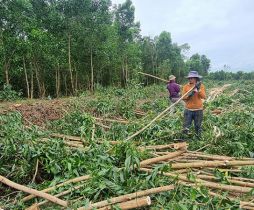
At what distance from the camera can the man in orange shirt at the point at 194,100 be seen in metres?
7.49

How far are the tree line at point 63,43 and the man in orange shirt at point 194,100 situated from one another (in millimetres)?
6846

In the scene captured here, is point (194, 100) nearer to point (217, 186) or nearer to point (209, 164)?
point (209, 164)

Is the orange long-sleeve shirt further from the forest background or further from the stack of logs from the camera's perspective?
the forest background

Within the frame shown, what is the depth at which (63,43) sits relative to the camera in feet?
66.9

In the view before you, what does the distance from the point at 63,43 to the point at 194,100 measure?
14.1 m

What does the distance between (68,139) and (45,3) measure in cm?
1474

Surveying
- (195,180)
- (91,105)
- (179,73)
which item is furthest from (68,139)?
(179,73)

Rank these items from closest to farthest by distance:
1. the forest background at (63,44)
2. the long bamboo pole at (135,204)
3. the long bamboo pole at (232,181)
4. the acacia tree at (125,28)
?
1. the long bamboo pole at (135,204)
2. the long bamboo pole at (232,181)
3. the forest background at (63,44)
4. the acacia tree at (125,28)

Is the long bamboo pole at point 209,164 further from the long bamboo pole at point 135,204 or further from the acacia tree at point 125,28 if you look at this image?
the acacia tree at point 125,28

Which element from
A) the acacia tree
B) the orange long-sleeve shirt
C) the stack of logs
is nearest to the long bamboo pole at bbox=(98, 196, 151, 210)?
the stack of logs

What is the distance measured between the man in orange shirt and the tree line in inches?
270

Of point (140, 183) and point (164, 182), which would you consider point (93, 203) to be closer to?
point (140, 183)

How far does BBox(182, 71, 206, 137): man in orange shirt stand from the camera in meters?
7.49

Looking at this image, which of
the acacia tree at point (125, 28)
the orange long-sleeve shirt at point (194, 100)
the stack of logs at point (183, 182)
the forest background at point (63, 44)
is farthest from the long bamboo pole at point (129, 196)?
the acacia tree at point (125, 28)
